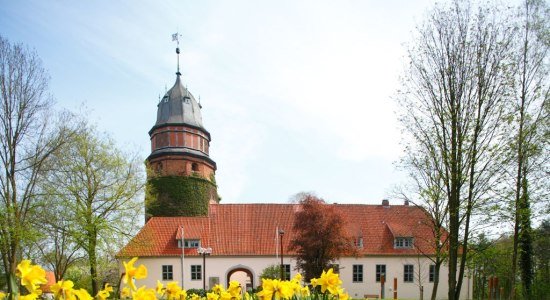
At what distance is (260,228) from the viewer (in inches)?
1325

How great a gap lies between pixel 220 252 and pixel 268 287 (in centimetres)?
2954

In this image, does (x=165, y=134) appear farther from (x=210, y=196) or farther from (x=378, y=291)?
(x=378, y=291)

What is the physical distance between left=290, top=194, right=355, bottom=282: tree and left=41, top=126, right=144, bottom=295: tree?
11.2 metres

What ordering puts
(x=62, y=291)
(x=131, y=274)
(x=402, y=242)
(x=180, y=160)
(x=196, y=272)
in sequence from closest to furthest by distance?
(x=131, y=274) → (x=62, y=291) → (x=196, y=272) → (x=402, y=242) → (x=180, y=160)

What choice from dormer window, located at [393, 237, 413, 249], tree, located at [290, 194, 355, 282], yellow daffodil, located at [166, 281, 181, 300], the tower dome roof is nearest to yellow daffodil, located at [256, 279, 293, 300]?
yellow daffodil, located at [166, 281, 181, 300]

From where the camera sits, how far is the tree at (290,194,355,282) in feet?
81.6

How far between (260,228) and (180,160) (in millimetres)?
10430

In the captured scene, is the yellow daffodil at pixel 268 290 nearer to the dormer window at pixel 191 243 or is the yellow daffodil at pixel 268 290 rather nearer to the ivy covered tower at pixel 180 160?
the dormer window at pixel 191 243

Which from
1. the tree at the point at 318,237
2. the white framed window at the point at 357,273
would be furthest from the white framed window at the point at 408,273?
the tree at the point at 318,237

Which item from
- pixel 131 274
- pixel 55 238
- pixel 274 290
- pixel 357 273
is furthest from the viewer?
pixel 357 273

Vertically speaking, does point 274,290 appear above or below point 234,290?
above

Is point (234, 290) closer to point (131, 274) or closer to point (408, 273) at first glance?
point (131, 274)

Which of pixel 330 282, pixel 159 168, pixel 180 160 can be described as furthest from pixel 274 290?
pixel 159 168

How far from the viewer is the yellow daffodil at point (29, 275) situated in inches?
92.7
